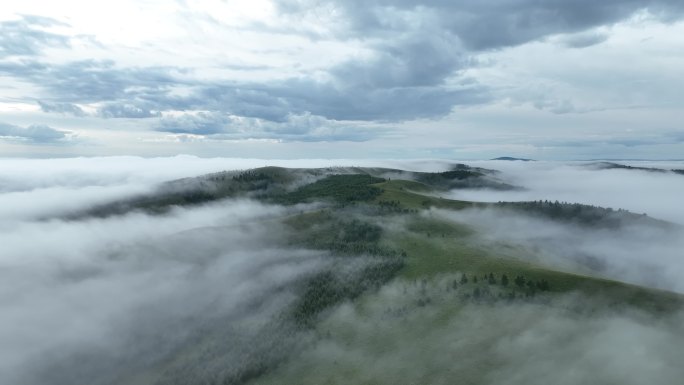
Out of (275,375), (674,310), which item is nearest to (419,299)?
(275,375)

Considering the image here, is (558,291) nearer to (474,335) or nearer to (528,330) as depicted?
(528,330)

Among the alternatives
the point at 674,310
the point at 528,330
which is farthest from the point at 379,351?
the point at 674,310

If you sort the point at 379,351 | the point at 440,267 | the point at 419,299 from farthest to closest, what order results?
1. the point at 440,267
2. the point at 419,299
3. the point at 379,351

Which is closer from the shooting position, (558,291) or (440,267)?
(558,291)

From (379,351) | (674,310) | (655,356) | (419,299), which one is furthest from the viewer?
(419,299)

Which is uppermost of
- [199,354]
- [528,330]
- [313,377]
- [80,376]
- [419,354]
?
[528,330]

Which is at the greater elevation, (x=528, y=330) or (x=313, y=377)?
(x=528, y=330)

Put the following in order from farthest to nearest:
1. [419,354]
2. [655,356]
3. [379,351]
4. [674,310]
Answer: [379,351]
[419,354]
[674,310]
[655,356]

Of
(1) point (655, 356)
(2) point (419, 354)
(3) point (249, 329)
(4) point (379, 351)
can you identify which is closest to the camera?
(1) point (655, 356)

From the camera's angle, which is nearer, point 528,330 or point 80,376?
point 528,330

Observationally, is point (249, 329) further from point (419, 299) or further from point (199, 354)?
point (419, 299)
